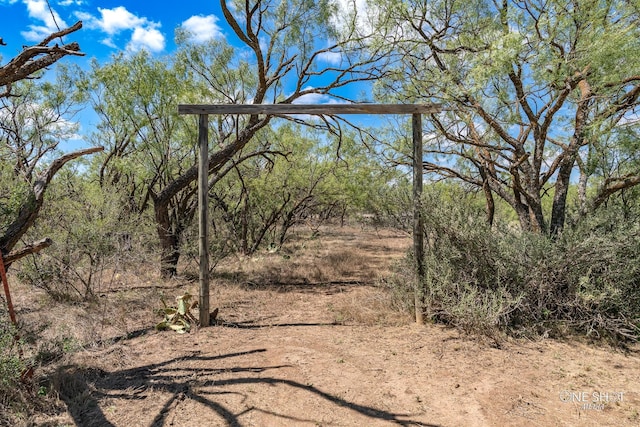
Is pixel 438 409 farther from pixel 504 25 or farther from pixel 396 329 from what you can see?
pixel 504 25

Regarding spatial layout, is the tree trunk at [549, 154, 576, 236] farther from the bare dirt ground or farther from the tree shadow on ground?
the tree shadow on ground

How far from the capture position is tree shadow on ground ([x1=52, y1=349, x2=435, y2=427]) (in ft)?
9.29

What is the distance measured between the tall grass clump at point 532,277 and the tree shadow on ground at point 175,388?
211 centimetres

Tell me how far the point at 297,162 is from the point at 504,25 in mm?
6709

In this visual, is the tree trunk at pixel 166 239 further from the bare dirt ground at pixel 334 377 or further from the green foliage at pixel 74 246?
the bare dirt ground at pixel 334 377

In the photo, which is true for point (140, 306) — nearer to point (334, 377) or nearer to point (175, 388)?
point (175, 388)

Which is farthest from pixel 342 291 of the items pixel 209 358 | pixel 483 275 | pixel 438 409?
pixel 438 409

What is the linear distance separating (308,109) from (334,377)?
3.28 metres

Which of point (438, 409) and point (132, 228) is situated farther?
point (132, 228)

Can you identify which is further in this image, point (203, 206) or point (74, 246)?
point (74, 246)

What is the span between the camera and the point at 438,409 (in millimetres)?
2926

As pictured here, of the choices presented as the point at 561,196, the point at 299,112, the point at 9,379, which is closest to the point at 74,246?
the point at 9,379

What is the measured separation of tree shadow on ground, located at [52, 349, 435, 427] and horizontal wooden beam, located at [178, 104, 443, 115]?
308 cm

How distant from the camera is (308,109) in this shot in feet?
16.1
